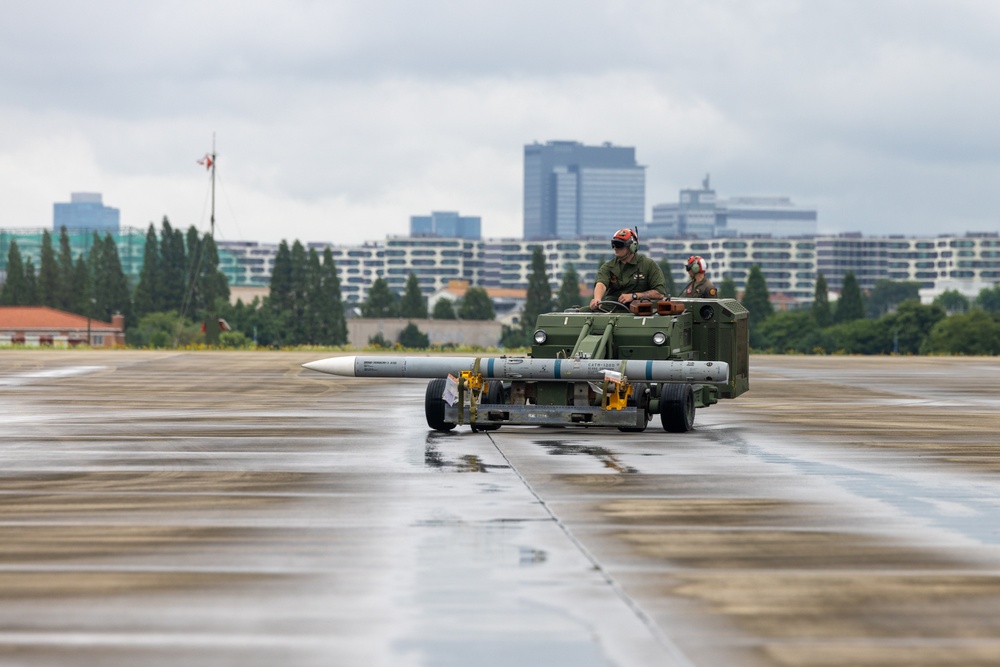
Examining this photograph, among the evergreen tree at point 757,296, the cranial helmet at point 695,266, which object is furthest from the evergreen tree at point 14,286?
the cranial helmet at point 695,266

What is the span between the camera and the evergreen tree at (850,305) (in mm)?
190125

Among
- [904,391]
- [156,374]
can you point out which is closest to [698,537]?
[904,391]

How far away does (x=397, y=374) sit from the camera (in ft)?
70.6

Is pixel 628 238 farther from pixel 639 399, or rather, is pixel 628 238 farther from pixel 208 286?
pixel 208 286

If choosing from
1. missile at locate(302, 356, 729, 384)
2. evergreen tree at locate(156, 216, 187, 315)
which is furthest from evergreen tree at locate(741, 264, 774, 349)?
missile at locate(302, 356, 729, 384)

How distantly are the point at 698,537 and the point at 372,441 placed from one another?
335 inches

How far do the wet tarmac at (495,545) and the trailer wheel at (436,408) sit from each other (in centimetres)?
51

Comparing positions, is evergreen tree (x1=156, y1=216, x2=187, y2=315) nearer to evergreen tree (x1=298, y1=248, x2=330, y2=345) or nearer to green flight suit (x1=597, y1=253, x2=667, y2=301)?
evergreen tree (x1=298, y1=248, x2=330, y2=345)

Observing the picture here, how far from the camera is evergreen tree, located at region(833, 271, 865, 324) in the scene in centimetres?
19012

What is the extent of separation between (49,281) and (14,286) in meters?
3.97

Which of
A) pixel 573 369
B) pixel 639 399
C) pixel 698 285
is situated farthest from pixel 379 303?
pixel 573 369

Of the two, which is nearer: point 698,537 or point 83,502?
point 698,537

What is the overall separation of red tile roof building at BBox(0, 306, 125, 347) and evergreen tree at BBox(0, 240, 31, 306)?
7.50 metres

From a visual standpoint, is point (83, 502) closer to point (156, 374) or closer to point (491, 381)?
point (491, 381)
